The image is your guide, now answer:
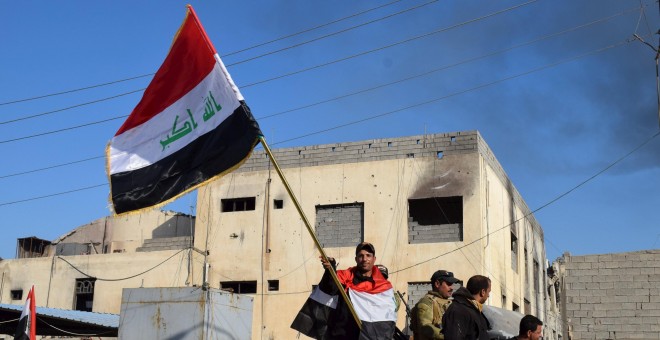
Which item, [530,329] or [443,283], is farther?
[443,283]

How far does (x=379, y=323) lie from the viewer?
268 inches

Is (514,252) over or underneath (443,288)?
over

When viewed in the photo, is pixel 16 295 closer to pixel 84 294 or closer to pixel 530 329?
pixel 84 294

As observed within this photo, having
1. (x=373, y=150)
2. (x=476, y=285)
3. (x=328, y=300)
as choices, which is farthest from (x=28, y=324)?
(x=373, y=150)

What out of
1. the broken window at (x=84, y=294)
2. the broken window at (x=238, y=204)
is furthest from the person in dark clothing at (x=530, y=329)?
the broken window at (x=84, y=294)

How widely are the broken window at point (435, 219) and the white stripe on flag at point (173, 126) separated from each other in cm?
1840

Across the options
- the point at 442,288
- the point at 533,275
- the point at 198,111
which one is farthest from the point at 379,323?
the point at 533,275

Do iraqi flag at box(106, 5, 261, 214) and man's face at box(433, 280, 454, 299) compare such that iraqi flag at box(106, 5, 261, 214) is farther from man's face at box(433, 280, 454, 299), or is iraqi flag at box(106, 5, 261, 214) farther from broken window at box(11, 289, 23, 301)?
broken window at box(11, 289, 23, 301)

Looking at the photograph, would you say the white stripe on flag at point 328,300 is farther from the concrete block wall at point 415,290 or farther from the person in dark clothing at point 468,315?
the concrete block wall at point 415,290

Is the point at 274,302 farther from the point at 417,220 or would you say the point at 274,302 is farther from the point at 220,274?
the point at 417,220

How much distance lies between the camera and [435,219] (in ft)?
92.6

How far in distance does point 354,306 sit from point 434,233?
1973 cm

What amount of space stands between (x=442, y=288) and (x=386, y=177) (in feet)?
62.4

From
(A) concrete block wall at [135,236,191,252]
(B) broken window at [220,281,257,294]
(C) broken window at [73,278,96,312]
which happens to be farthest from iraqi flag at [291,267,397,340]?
(C) broken window at [73,278,96,312]
